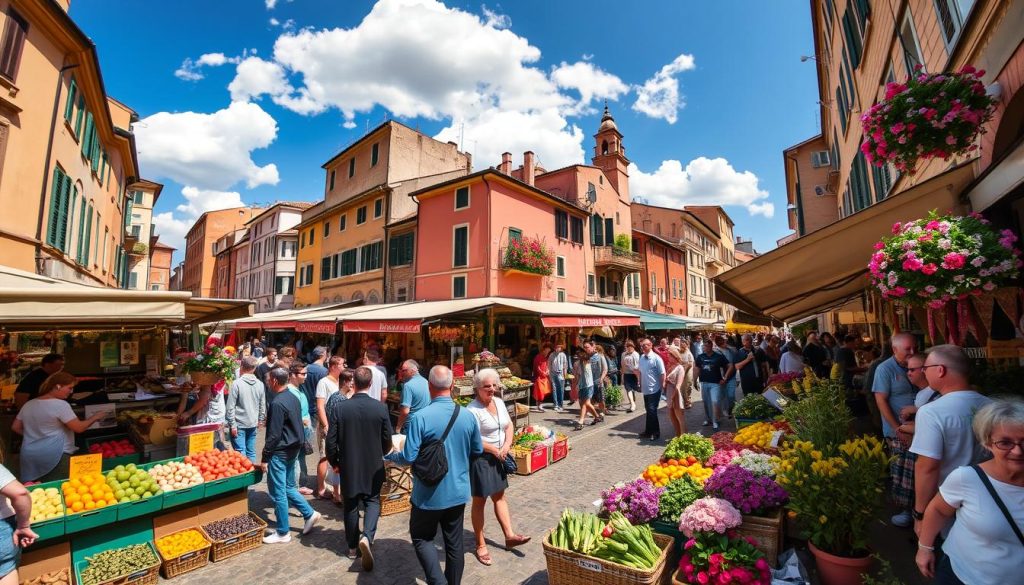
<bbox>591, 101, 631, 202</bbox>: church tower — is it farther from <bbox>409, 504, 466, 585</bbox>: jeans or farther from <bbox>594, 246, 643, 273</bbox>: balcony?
<bbox>409, 504, 466, 585</bbox>: jeans

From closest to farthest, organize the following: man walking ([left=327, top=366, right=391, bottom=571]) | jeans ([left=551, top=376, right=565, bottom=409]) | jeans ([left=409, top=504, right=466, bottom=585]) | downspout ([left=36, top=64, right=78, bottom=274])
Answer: jeans ([left=409, top=504, right=466, bottom=585]) → man walking ([left=327, top=366, right=391, bottom=571]) → downspout ([left=36, top=64, right=78, bottom=274]) → jeans ([left=551, top=376, right=565, bottom=409])

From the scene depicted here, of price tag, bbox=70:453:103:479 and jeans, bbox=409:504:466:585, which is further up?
price tag, bbox=70:453:103:479

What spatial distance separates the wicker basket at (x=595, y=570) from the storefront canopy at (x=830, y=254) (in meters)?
3.32

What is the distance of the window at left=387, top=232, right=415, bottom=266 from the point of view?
20406mm

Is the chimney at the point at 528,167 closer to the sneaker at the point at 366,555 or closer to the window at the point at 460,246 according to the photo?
the window at the point at 460,246

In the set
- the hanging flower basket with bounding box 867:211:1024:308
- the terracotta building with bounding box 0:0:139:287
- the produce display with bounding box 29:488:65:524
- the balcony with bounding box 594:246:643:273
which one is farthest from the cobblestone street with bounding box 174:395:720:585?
Result: the balcony with bounding box 594:246:643:273

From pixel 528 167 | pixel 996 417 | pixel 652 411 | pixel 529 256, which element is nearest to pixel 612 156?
pixel 528 167

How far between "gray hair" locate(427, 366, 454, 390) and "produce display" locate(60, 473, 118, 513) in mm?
3158

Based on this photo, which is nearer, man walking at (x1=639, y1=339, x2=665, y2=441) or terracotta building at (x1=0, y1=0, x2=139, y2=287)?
terracotta building at (x1=0, y1=0, x2=139, y2=287)

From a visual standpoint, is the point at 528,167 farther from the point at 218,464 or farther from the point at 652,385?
the point at 218,464

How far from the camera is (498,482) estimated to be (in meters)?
4.11

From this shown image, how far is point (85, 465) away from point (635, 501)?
199 inches

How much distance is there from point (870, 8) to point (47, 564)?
12.1 meters

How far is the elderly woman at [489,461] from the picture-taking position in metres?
4.02
